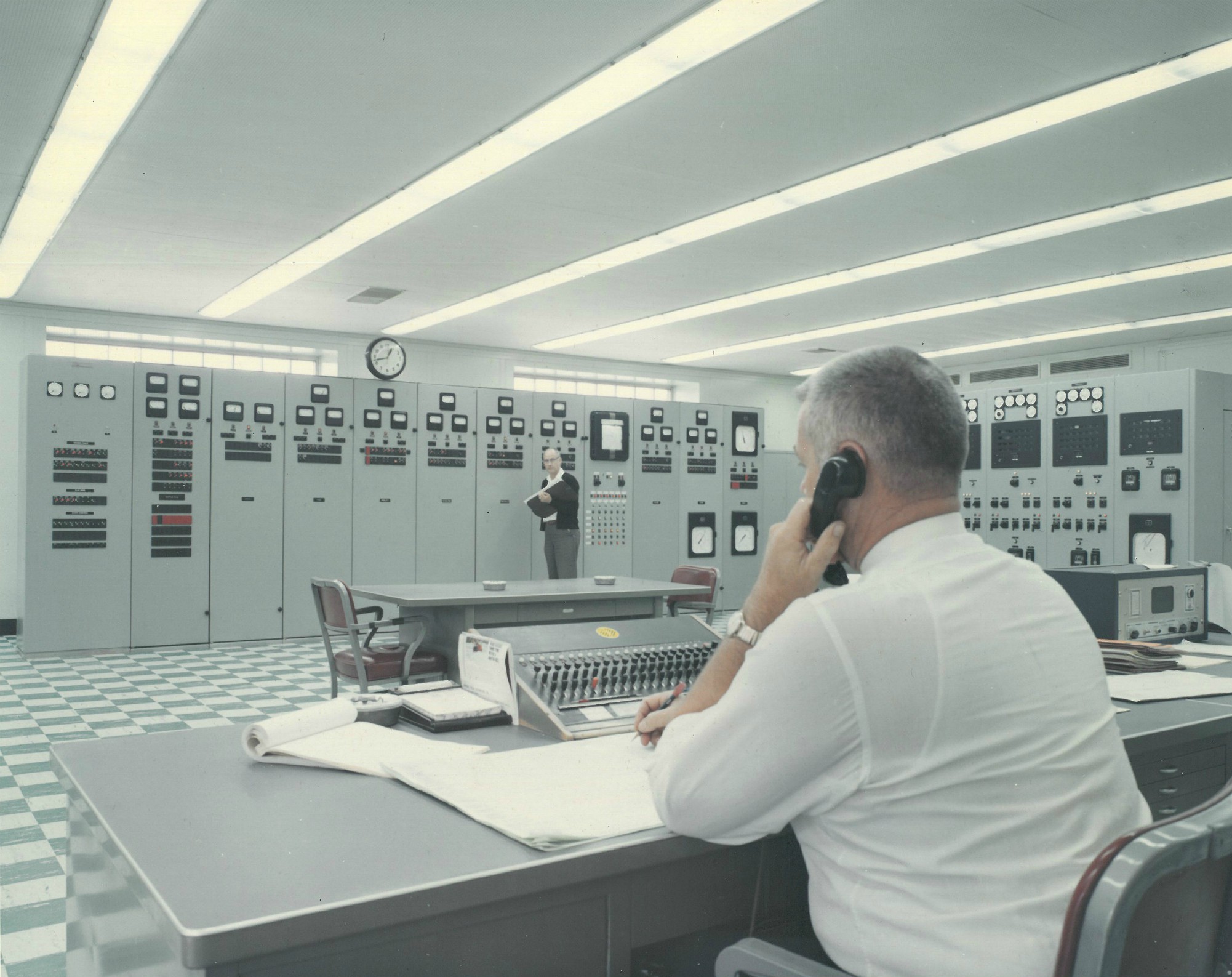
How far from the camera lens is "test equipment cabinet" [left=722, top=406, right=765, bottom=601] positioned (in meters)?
10.5

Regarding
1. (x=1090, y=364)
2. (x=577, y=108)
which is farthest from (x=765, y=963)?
(x=1090, y=364)

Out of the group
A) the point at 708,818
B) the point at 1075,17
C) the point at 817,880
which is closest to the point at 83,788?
the point at 708,818

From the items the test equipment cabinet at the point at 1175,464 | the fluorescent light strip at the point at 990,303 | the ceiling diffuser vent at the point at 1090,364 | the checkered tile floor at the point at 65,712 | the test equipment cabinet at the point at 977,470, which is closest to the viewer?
the checkered tile floor at the point at 65,712

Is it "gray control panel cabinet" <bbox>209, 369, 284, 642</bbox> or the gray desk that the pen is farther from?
"gray control panel cabinet" <bbox>209, 369, 284, 642</bbox>

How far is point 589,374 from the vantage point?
503 inches

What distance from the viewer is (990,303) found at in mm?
9109

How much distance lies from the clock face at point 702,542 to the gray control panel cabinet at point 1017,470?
3.54m

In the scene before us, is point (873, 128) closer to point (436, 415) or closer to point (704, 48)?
point (704, 48)

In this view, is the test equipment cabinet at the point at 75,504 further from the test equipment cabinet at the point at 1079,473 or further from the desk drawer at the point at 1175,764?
the desk drawer at the point at 1175,764

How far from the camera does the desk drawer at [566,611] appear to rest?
4980 millimetres

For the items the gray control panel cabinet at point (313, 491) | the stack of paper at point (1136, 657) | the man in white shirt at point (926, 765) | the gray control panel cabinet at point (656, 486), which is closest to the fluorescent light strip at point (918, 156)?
the gray control panel cabinet at point (313, 491)

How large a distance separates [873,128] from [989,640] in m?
4.38

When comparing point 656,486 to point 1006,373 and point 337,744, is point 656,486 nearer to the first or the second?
point 1006,373

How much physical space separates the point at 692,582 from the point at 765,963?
526cm
